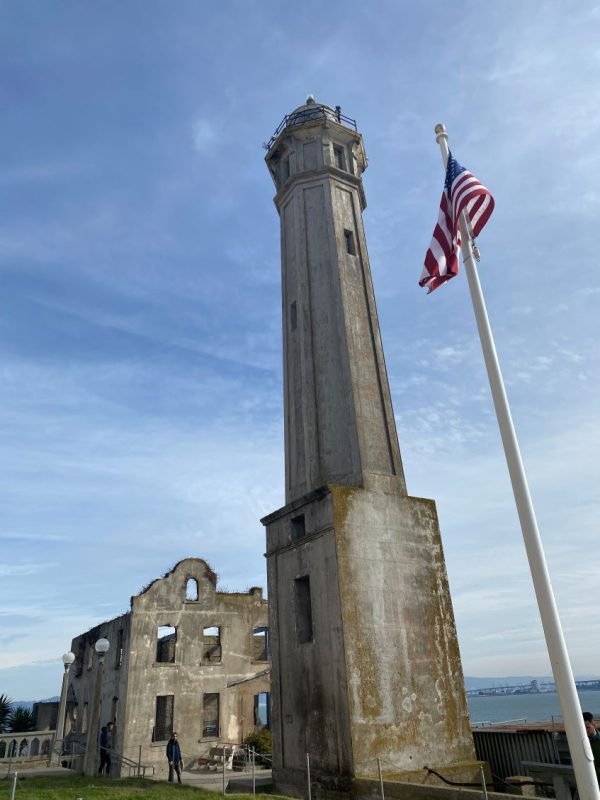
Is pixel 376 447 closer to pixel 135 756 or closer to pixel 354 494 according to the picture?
pixel 354 494

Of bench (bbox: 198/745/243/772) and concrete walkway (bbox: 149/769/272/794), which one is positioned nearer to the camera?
concrete walkway (bbox: 149/769/272/794)

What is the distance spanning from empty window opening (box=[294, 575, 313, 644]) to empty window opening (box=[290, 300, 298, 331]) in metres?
8.73

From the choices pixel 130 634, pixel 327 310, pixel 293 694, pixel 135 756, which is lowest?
pixel 135 756

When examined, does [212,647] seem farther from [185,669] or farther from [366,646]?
[366,646]

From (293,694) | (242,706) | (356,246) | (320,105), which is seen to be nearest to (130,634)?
(242,706)

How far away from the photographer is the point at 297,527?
17.6 metres

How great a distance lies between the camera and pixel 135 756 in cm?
2964

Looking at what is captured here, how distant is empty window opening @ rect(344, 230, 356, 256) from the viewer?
21.8 metres

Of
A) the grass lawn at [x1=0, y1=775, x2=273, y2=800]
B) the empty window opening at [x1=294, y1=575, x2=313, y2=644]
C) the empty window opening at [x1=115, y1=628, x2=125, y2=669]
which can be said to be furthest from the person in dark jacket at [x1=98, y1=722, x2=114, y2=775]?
the empty window opening at [x1=294, y1=575, x2=313, y2=644]

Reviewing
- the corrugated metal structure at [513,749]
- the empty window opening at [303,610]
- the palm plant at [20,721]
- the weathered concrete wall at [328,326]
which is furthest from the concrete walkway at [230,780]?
the palm plant at [20,721]

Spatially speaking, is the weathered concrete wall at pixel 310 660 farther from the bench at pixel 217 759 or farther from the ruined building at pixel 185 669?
the ruined building at pixel 185 669

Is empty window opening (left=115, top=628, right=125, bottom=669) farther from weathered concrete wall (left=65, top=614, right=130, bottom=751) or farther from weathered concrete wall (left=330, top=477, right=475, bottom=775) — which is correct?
weathered concrete wall (left=330, top=477, right=475, bottom=775)

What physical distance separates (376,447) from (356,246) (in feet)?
25.8

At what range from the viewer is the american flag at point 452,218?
10.9 meters
